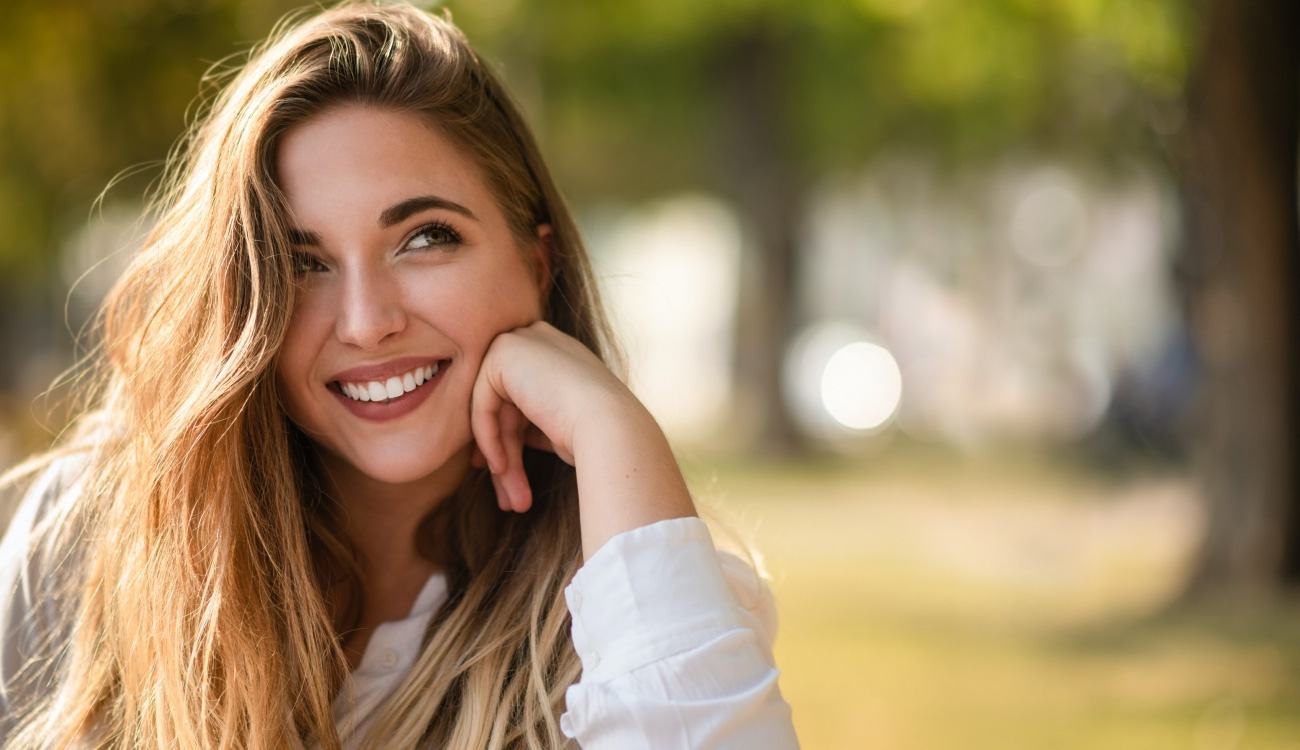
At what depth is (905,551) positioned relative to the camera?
9.66 metres

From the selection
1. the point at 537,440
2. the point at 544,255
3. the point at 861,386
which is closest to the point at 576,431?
the point at 537,440

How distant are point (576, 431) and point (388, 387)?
0.32 metres

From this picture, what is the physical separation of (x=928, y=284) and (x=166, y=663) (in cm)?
2319

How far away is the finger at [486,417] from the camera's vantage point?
2.33 meters

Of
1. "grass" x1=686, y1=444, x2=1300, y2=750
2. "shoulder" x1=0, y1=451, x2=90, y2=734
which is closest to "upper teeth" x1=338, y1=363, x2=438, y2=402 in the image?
"shoulder" x1=0, y1=451, x2=90, y2=734

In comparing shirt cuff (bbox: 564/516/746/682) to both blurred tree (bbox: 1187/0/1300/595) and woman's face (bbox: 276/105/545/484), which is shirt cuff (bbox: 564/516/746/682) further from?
blurred tree (bbox: 1187/0/1300/595)

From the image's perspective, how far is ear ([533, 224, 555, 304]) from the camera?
2.56m

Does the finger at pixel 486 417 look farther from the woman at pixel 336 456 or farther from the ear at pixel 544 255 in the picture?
the ear at pixel 544 255

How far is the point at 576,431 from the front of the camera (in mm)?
2199

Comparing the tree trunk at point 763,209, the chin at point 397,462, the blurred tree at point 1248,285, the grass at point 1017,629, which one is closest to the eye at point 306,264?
the chin at point 397,462

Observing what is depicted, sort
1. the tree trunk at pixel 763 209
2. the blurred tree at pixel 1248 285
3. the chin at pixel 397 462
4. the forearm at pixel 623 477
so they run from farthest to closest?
the tree trunk at pixel 763 209 < the blurred tree at pixel 1248 285 < the chin at pixel 397 462 < the forearm at pixel 623 477

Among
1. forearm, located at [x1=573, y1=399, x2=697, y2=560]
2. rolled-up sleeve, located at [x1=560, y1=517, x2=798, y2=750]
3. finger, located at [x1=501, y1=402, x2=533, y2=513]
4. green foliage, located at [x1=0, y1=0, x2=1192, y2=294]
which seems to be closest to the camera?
rolled-up sleeve, located at [x1=560, y1=517, x2=798, y2=750]

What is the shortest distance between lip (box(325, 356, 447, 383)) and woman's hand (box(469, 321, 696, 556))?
0.13m

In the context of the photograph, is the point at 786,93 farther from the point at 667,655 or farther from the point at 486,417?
the point at 667,655
